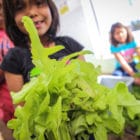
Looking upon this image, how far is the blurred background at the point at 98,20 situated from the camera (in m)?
0.91

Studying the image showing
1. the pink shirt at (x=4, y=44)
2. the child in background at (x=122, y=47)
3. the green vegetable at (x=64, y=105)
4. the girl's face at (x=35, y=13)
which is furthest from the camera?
the child in background at (x=122, y=47)

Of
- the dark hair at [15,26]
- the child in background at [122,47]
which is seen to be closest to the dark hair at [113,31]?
the child in background at [122,47]

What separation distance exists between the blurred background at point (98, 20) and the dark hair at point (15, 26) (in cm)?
19

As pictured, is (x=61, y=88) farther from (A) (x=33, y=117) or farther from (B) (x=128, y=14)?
(B) (x=128, y=14)

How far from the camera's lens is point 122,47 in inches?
35.3

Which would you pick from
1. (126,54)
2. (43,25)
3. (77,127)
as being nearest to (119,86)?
(77,127)

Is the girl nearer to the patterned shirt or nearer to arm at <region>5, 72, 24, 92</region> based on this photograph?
arm at <region>5, 72, 24, 92</region>

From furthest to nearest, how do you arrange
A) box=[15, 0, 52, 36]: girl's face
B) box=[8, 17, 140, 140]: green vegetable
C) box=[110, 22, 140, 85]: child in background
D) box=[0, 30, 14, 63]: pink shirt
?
box=[110, 22, 140, 85]: child in background, box=[0, 30, 14, 63]: pink shirt, box=[15, 0, 52, 36]: girl's face, box=[8, 17, 140, 140]: green vegetable

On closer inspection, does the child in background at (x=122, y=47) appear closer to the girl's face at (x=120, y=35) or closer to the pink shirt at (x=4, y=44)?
the girl's face at (x=120, y=35)

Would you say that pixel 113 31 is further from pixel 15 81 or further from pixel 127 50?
pixel 15 81

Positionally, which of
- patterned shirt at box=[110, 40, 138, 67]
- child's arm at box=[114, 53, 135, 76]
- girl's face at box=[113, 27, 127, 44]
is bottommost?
child's arm at box=[114, 53, 135, 76]

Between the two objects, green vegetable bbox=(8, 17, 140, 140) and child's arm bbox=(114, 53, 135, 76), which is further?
child's arm bbox=(114, 53, 135, 76)

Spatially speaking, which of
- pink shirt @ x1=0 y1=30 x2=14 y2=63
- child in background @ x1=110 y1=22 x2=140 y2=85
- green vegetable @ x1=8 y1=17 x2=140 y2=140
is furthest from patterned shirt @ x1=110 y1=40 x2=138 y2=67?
green vegetable @ x1=8 y1=17 x2=140 y2=140

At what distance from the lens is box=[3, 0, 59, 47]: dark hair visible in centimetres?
65
